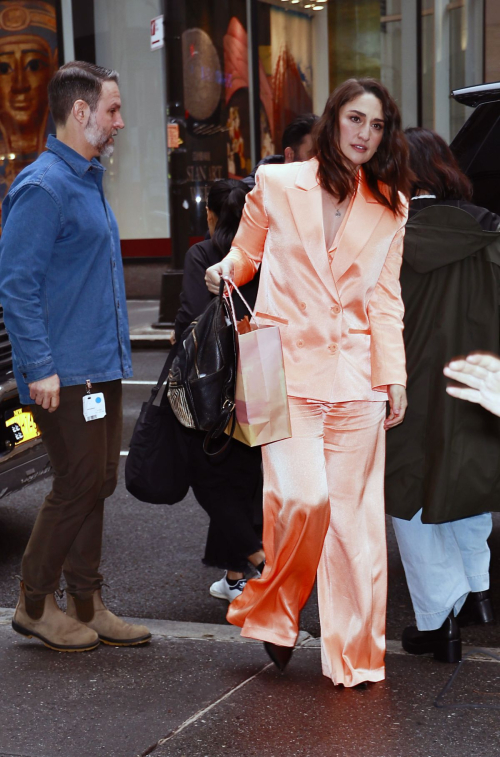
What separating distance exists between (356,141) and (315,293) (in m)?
0.52

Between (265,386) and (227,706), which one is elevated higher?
(265,386)

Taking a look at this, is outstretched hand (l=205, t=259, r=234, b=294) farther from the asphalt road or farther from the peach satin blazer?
the asphalt road

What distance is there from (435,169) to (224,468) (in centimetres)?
147

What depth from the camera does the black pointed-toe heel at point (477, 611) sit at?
159 inches

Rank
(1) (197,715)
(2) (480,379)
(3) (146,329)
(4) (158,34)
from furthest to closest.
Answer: (3) (146,329) → (4) (158,34) → (1) (197,715) → (2) (480,379)

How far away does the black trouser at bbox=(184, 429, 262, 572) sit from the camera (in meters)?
4.35

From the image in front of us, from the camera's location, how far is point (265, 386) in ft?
11.1

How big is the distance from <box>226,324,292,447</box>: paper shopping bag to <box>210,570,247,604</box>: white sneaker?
1.38 metres

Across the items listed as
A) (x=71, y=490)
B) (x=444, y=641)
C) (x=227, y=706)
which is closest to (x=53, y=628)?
(x=71, y=490)

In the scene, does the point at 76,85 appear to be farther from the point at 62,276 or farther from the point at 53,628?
the point at 53,628

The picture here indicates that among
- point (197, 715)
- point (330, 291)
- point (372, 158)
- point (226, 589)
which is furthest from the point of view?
point (226, 589)

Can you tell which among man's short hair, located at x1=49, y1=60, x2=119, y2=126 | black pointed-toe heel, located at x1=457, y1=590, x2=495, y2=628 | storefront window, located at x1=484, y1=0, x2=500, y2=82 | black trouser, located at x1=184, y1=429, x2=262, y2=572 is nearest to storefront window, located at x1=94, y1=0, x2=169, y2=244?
storefront window, located at x1=484, y1=0, x2=500, y2=82

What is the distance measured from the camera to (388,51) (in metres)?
18.4

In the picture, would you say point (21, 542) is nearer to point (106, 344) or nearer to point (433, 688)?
point (106, 344)
